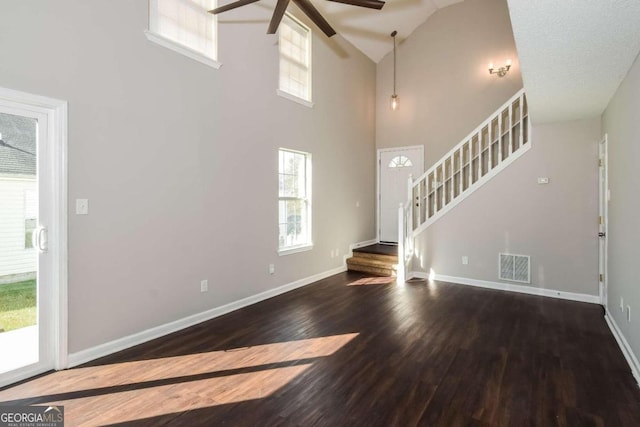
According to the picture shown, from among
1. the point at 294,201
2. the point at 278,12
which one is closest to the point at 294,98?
the point at 294,201

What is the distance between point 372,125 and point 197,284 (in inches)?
204

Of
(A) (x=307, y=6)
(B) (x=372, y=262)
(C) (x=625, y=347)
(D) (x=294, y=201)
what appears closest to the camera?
(C) (x=625, y=347)

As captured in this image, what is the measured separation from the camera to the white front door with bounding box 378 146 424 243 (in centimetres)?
710

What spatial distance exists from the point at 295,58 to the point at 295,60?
0.10ft

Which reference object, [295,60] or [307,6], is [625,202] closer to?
[307,6]

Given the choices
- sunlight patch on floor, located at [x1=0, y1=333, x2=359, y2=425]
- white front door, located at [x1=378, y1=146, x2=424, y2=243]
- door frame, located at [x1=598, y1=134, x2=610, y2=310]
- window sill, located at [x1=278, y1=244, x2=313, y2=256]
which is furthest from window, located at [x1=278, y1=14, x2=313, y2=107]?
door frame, located at [x1=598, y1=134, x2=610, y2=310]

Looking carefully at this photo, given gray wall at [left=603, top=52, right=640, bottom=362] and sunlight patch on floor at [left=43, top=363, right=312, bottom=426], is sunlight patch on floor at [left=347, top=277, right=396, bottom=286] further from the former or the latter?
sunlight patch on floor at [left=43, top=363, right=312, bottom=426]

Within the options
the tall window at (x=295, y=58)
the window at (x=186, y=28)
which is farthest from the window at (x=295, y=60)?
the window at (x=186, y=28)

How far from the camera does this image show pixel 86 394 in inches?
92.6

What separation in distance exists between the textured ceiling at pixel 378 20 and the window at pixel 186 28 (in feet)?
7.42

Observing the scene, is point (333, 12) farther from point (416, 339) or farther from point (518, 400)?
point (518, 400)

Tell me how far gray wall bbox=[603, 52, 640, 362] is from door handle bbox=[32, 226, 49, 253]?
183 inches

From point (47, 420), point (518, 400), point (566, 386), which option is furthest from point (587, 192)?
point (47, 420)

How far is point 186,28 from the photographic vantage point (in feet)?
12.0
